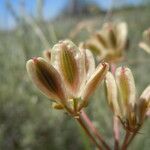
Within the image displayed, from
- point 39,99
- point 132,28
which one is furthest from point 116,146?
point 132,28

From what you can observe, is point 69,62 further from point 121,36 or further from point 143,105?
point 121,36

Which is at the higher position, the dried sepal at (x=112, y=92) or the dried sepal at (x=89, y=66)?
the dried sepal at (x=89, y=66)

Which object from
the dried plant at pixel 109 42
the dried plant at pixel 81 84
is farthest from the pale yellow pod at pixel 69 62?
the dried plant at pixel 109 42

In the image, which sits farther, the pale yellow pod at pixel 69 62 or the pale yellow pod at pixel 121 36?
the pale yellow pod at pixel 121 36

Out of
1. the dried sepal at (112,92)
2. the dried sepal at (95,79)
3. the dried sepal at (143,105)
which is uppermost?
the dried sepal at (95,79)

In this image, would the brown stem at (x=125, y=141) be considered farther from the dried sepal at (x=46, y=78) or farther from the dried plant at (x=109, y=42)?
the dried plant at (x=109, y=42)

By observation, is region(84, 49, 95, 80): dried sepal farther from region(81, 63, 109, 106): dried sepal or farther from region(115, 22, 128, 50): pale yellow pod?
region(115, 22, 128, 50): pale yellow pod

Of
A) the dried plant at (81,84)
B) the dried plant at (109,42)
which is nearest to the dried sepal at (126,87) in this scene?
the dried plant at (81,84)

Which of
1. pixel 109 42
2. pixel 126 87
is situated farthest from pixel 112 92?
pixel 109 42
